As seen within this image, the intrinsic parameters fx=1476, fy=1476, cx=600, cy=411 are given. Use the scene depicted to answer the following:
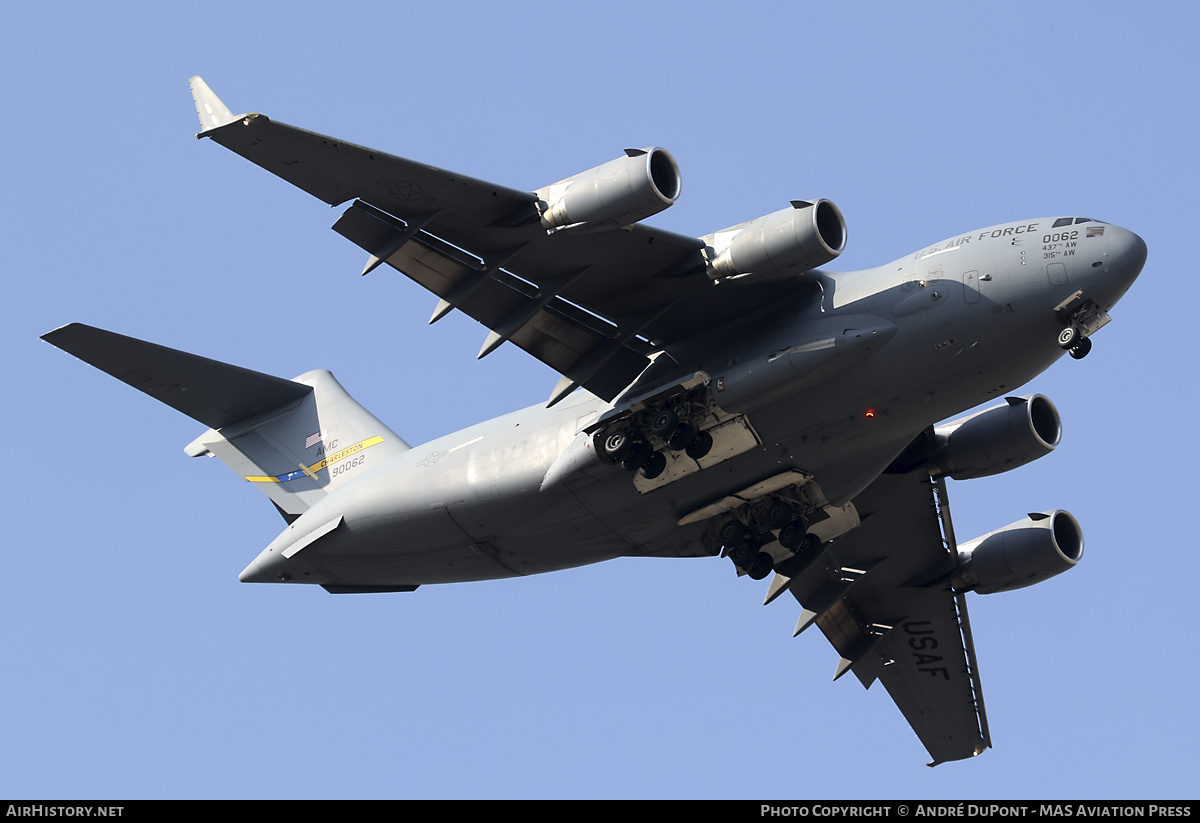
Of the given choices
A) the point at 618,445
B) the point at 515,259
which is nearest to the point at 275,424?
the point at 515,259

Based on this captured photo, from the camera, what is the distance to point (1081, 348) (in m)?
15.8

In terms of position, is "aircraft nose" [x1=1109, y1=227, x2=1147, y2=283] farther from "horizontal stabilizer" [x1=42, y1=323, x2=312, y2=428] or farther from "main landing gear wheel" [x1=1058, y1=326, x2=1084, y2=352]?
"horizontal stabilizer" [x1=42, y1=323, x2=312, y2=428]

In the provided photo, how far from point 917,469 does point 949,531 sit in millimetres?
1690

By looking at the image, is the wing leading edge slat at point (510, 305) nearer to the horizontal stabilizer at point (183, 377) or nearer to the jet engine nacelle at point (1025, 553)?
the horizontal stabilizer at point (183, 377)

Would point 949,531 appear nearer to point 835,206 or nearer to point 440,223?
point 835,206

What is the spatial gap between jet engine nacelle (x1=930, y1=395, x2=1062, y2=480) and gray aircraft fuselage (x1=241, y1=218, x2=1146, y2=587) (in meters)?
1.61

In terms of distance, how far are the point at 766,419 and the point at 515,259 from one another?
337cm

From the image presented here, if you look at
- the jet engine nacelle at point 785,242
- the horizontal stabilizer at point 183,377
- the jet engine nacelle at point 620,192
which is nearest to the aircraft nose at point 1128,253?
the jet engine nacelle at point 785,242

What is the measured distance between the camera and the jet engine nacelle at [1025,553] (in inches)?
811

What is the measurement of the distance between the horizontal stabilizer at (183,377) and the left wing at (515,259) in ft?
14.0

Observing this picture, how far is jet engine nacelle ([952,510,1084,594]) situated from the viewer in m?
20.6

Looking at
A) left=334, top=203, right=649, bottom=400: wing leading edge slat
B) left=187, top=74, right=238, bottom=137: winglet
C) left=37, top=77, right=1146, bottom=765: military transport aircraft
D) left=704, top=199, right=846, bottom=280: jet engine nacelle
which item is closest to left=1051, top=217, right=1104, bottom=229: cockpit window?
left=37, top=77, right=1146, bottom=765: military transport aircraft

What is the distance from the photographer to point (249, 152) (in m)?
15.3
